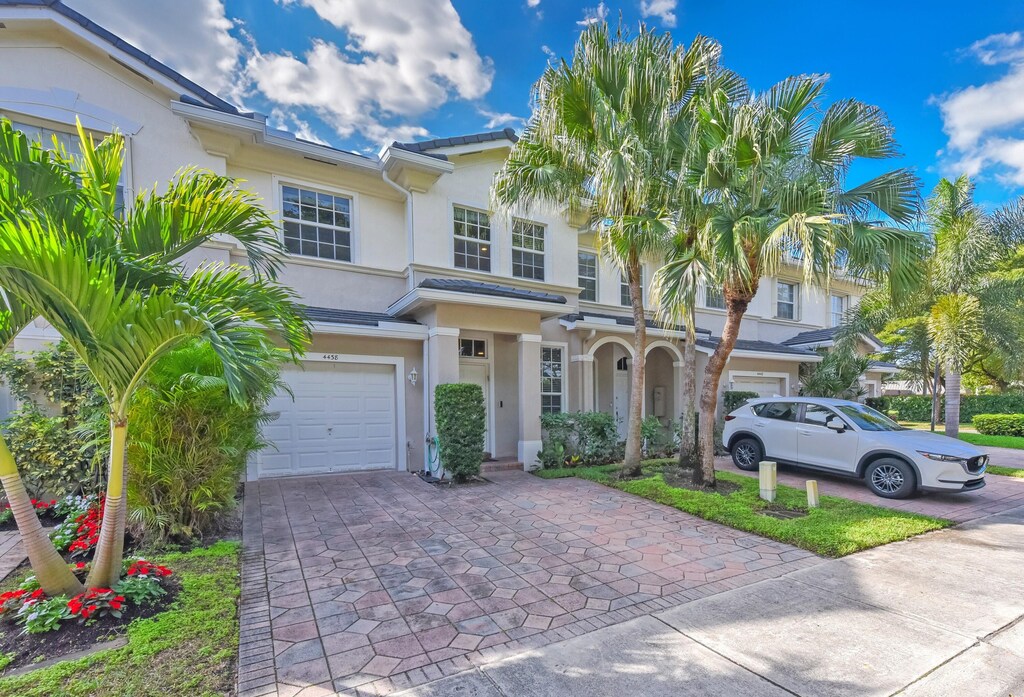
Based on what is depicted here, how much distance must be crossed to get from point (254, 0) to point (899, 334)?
64.7 ft

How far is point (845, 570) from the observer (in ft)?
16.4

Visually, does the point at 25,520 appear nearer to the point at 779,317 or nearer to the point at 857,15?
the point at 857,15

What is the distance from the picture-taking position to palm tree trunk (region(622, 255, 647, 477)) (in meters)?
9.27

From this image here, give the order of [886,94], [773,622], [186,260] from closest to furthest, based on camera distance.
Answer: [773,622] → [186,260] → [886,94]

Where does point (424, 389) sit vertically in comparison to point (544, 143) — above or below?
below

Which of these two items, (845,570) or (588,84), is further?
(588,84)

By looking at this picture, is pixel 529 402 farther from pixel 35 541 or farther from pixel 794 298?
pixel 794 298

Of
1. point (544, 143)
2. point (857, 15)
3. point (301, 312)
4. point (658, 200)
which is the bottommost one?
point (301, 312)

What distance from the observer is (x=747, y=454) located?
10617 mm

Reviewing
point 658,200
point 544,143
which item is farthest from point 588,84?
point 658,200

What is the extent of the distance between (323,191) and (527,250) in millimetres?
5176

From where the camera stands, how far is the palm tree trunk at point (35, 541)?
3545 mm

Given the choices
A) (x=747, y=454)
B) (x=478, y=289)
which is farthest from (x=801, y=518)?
(x=478, y=289)

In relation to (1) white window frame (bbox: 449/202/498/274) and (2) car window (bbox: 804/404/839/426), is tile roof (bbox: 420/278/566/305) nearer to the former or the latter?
(1) white window frame (bbox: 449/202/498/274)
